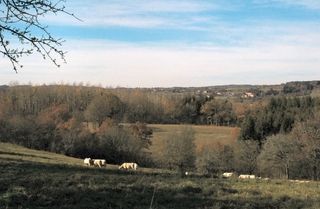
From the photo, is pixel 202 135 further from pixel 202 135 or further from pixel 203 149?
pixel 203 149

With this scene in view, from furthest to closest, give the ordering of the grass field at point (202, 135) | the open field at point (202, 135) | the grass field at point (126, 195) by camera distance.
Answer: the open field at point (202, 135)
the grass field at point (202, 135)
the grass field at point (126, 195)

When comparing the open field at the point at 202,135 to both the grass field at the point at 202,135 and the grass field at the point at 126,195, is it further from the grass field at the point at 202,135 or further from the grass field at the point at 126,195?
the grass field at the point at 126,195

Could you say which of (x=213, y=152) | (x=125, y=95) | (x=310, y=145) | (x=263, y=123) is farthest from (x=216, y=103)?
(x=310, y=145)

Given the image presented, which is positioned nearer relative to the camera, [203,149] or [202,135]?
[203,149]

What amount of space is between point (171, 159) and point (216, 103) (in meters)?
83.3

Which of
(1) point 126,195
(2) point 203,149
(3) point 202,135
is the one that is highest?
(1) point 126,195

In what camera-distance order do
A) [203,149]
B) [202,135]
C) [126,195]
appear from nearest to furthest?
[126,195] < [203,149] < [202,135]

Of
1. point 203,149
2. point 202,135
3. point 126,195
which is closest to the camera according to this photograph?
point 126,195

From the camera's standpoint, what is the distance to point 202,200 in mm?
12242

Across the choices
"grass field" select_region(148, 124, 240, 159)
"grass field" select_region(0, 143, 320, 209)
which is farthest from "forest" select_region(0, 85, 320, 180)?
"grass field" select_region(0, 143, 320, 209)

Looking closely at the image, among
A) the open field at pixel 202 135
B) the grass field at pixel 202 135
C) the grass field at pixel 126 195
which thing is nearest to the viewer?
the grass field at pixel 126 195

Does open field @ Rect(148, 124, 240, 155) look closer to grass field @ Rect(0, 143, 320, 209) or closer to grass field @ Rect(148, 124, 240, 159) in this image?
grass field @ Rect(148, 124, 240, 159)

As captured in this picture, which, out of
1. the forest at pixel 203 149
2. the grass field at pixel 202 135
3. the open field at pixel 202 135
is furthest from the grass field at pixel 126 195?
the open field at pixel 202 135

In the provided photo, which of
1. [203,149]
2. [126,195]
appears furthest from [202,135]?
[126,195]
